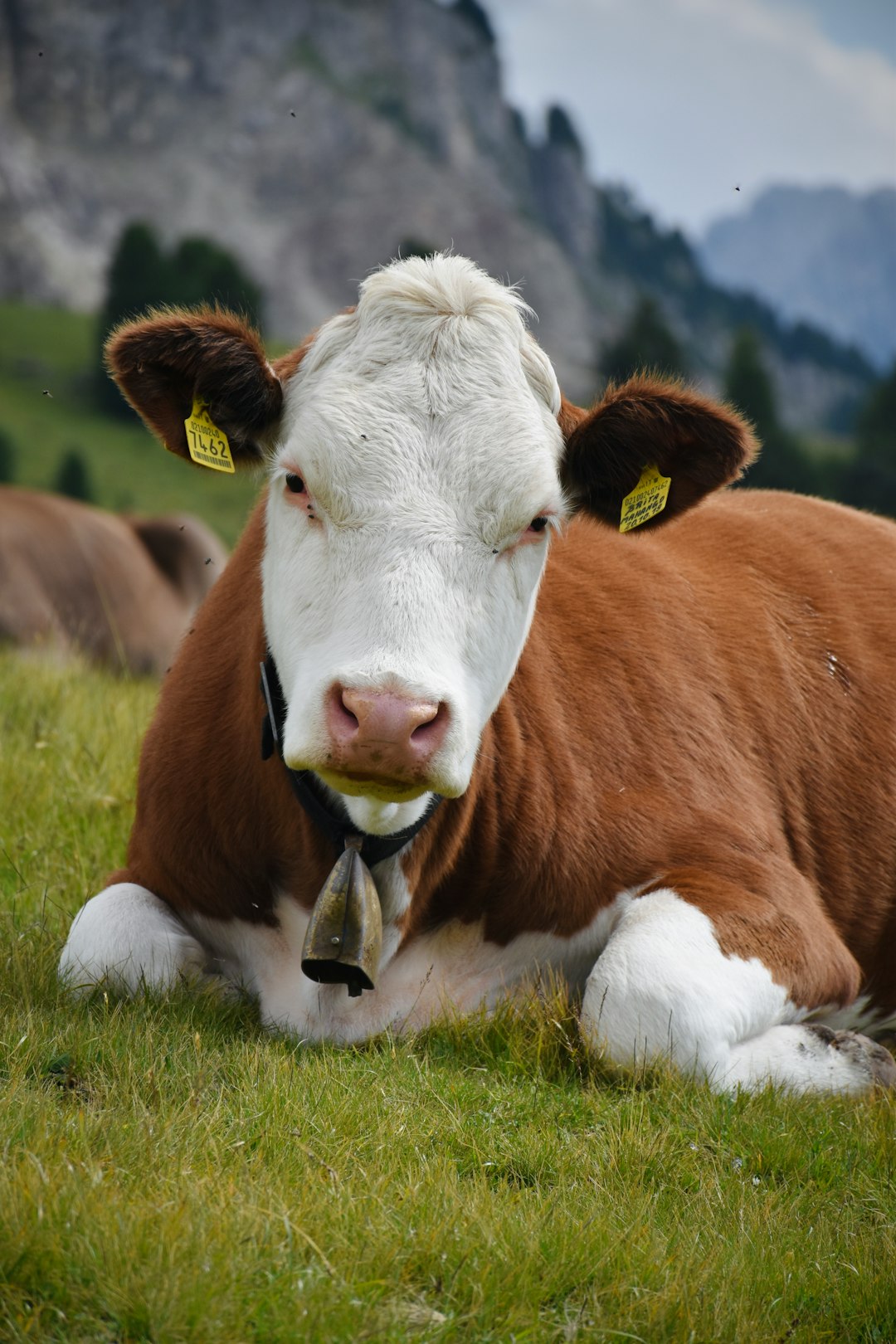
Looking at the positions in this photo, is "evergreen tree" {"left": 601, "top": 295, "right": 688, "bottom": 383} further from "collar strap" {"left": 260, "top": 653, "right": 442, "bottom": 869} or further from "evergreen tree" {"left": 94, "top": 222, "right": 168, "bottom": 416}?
"collar strap" {"left": 260, "top": 653, "right": 442, "bottom": 869}

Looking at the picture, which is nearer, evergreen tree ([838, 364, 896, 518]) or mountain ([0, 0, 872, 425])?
evergreen tree ([838, 364, 896, 518])

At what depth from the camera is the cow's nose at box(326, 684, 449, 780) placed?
331cm

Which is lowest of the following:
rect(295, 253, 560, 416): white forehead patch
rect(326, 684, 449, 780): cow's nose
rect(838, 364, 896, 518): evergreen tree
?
rect(326, 684, 449, 780): cow's nose

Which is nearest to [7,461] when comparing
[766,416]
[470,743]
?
[766,416]

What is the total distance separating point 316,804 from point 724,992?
136cm

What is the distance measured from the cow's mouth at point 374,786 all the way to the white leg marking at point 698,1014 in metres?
1.08

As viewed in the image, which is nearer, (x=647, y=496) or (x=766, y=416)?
(x=647, y=496)

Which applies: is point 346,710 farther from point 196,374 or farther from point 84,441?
point 84,441

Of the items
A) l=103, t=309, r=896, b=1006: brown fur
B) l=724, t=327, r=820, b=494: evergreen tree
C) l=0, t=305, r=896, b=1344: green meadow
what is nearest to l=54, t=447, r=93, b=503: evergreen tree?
l=724, t=327, r=820, b=494: evergreen tree

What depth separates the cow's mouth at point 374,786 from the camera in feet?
11.2

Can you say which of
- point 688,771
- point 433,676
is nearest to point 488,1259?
point 433,676

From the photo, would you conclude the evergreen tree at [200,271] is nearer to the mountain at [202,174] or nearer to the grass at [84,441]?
the grass at [84,441]

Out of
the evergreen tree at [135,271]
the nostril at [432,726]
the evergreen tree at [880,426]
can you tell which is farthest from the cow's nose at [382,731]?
the evergreen tree at [135,271]

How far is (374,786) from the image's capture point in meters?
3.47
